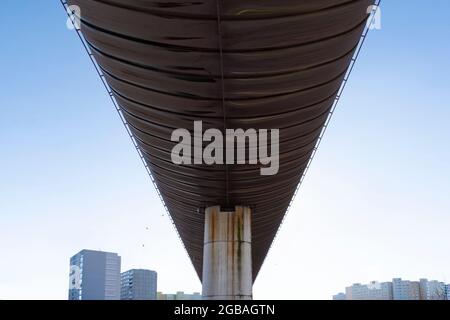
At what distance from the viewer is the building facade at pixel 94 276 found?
403 feet

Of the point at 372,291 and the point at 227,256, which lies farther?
the point at 372,291

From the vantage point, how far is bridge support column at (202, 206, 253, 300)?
24141 millimetres

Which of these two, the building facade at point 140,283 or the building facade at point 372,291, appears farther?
the building facade at point 140,283

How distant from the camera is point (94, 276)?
123500 mm

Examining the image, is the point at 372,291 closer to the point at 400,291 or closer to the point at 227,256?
the point at 400,291

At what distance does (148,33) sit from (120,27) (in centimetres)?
63

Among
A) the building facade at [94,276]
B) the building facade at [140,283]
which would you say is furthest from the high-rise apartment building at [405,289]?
the building facade at [94,276]

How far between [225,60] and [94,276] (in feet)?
388

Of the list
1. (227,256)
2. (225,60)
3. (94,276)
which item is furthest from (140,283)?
(225,60)

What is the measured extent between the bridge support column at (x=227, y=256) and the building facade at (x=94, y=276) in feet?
328

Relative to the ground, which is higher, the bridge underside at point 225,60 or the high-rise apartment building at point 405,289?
the bridge underside at point 225,60

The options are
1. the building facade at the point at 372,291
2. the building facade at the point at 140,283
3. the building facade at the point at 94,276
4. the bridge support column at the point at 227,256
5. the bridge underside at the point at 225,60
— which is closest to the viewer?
the bridge underside at the point at 225,60

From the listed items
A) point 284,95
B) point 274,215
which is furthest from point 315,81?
Answer: point 274,215

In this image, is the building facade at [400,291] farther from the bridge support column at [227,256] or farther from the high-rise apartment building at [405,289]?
the bridge support column at [227,256]
